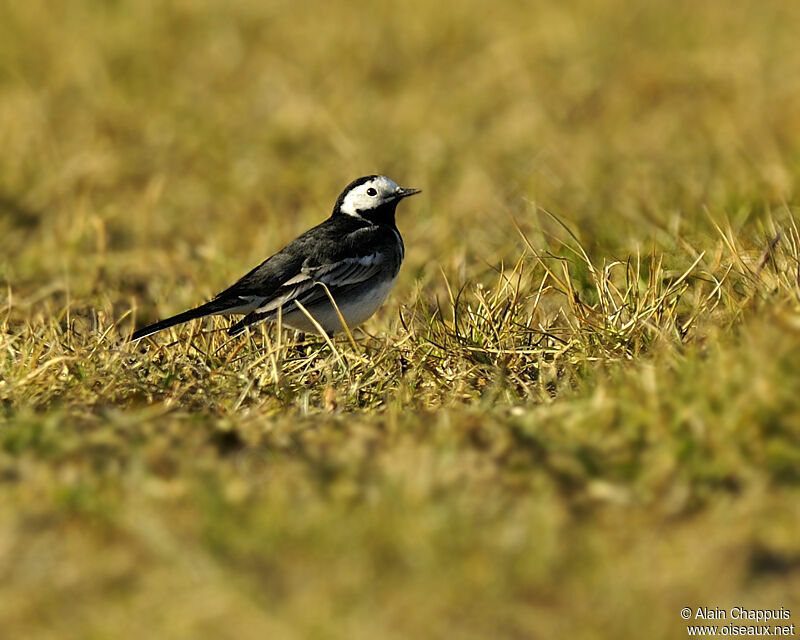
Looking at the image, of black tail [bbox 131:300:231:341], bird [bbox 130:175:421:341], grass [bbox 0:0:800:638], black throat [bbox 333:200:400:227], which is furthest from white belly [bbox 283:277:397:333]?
black throat [bbox 333:200:400:227]

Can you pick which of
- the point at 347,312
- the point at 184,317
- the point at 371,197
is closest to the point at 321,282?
the point at 347,312

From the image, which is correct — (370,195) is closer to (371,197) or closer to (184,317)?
(371,197)

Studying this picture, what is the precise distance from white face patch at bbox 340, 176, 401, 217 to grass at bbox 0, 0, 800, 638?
1.60 ft

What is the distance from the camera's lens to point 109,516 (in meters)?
3.75

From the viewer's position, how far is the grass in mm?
3439

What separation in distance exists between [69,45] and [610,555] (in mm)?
9138

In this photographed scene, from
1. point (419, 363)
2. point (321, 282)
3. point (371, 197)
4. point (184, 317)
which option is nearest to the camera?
point (419, 363)

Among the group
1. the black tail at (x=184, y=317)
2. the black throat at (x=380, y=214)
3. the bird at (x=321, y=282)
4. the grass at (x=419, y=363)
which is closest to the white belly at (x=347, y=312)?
the bird at (x=321, y=282)

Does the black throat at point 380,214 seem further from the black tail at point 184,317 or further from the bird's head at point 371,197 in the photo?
the black tail at point 184,317

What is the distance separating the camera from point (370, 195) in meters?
6.81

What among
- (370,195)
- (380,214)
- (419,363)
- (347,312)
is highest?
(370,195)

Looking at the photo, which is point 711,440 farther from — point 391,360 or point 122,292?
point 122,292

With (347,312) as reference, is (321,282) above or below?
above

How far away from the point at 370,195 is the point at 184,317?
1.55 meters
